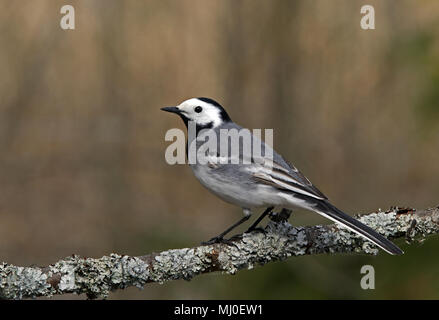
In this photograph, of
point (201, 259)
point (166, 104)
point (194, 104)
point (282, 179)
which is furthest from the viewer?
point (166, 104)

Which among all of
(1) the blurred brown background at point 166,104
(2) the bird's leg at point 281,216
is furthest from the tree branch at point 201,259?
(1) the blurred brown background at point 166,104

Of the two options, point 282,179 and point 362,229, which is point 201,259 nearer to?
point 282,179

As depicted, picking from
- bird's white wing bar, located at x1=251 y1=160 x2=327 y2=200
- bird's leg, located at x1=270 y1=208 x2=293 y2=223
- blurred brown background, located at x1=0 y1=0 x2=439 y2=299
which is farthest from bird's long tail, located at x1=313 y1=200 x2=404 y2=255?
blurred brown background, located at x1=0 y1=0 x2=439 y2=299

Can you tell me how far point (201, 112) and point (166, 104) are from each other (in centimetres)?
191

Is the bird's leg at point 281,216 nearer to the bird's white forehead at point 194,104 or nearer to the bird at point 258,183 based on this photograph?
the bird at point 258,183

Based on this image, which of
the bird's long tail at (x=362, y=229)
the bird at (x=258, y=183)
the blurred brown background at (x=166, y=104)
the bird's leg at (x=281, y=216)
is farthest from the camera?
the blurred brown background at (x=166, y=104)

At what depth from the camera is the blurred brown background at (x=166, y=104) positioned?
5875 mm

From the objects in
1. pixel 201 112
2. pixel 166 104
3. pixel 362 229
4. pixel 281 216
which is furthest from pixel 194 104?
pixel 166 104

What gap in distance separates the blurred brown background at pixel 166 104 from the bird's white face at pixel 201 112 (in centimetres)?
143

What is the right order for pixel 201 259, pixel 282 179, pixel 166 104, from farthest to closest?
pixel 166 104
pixel 282 179
pixel 201 259

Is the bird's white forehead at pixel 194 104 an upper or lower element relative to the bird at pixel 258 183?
upper

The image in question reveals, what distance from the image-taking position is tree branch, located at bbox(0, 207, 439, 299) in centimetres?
307

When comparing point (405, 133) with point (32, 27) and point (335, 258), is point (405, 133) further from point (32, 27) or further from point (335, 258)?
point (32, 27)

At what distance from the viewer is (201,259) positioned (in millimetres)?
3375
